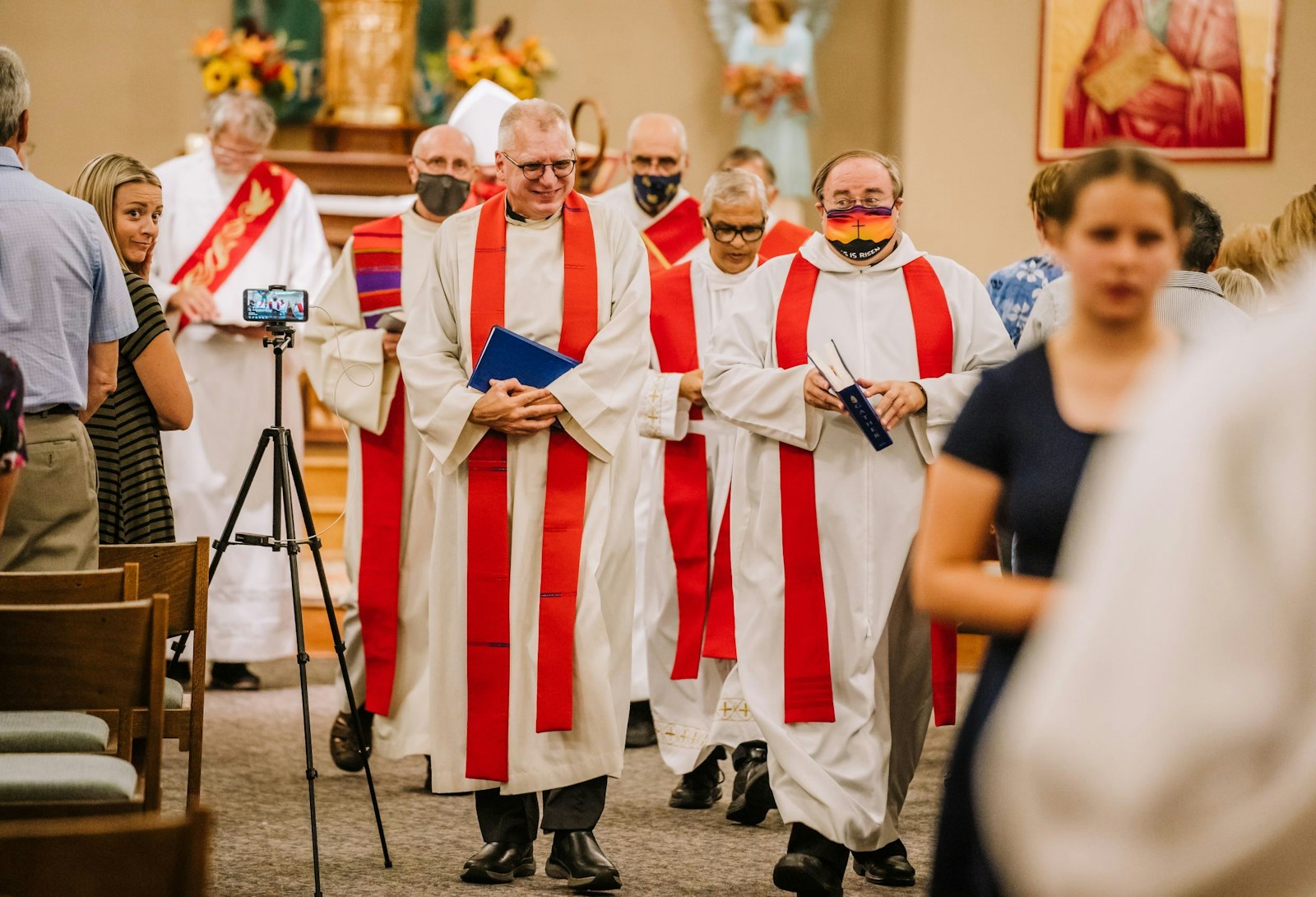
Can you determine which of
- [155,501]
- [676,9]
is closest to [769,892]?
[155,501]

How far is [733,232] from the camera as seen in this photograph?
4.75 metres

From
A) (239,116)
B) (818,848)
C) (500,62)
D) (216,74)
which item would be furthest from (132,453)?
(500,62)

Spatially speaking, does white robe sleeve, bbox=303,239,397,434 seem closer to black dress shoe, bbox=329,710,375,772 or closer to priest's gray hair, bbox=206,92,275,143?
black dress shoe, bbox=329,710,375,772

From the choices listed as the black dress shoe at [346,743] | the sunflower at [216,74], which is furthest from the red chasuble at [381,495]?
the sunflower at [216,74]

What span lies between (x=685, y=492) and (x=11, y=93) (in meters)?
2.39

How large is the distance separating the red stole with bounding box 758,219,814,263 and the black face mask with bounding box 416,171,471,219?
1080 mm

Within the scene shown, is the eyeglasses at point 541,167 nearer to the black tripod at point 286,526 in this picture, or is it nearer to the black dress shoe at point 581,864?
the black tripod at point 286,526

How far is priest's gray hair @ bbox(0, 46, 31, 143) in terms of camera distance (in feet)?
10.6

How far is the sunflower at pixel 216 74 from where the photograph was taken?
857 cm

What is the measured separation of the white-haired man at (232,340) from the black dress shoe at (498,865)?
2590mm

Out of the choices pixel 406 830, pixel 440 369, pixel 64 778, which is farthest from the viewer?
pixel 406 830

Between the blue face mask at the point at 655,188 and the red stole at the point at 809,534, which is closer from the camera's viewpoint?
the red stole at the point at 809,534

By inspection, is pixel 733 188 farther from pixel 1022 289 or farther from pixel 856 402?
pixel 856 402

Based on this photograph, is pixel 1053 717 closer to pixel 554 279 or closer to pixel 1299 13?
pixel 554 279
